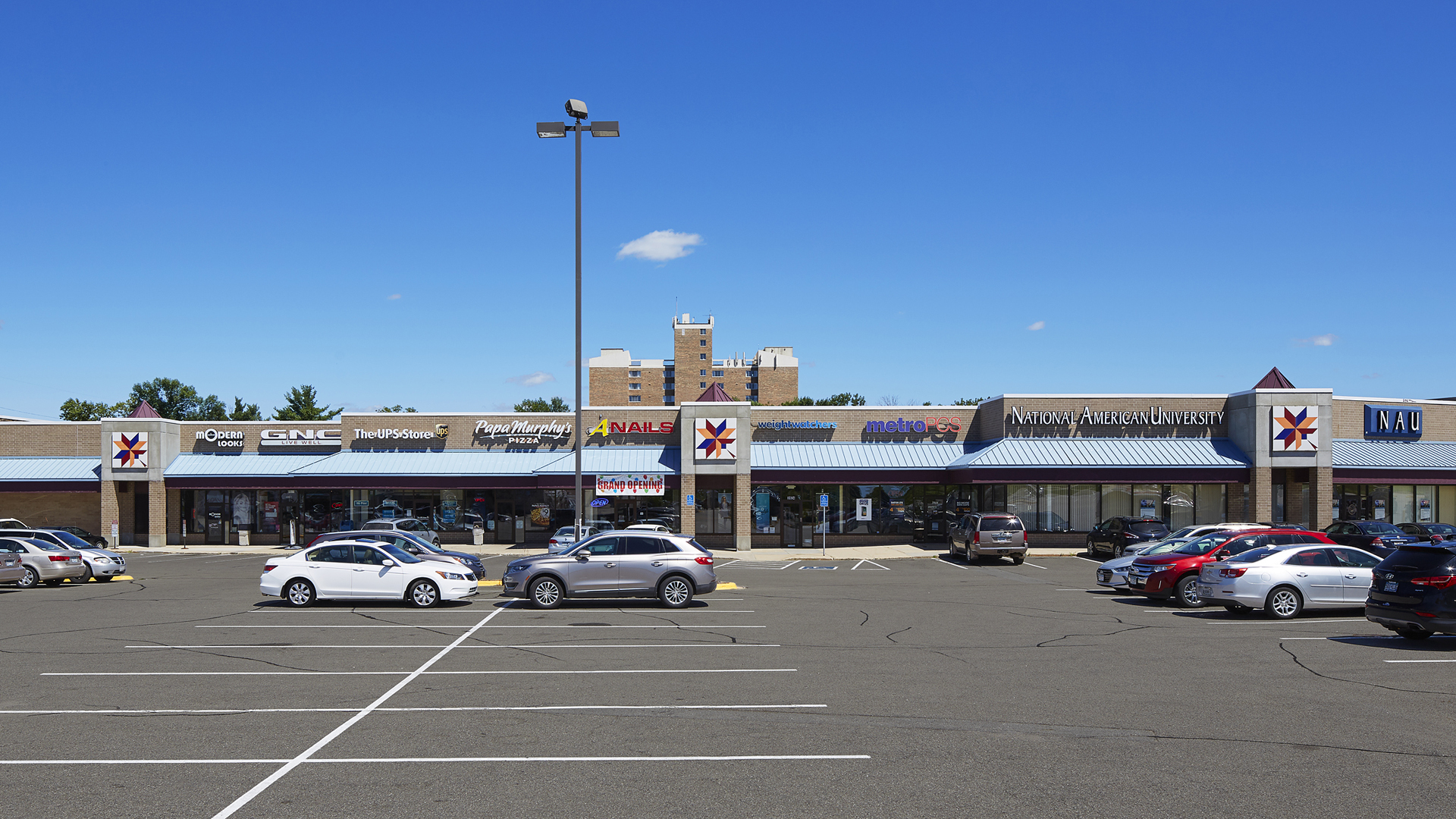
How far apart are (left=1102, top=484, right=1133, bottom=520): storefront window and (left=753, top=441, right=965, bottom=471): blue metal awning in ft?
19.2

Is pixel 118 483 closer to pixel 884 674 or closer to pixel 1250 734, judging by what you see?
pixel 884 674

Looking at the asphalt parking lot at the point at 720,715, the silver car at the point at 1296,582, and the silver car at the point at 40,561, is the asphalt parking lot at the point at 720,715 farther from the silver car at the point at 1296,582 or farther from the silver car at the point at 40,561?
the silver car at the point at 40,561

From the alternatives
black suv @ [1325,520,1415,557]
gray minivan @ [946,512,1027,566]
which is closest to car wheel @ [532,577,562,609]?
gray minivan @ [946,512,1027,566]

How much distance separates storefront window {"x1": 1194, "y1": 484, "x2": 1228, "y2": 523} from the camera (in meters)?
38.6

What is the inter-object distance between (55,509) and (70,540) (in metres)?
19.7

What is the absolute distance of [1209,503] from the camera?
127 feet

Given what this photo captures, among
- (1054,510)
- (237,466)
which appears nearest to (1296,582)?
(1054,510)

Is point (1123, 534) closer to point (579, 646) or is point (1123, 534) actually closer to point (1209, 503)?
point (1209, 503)

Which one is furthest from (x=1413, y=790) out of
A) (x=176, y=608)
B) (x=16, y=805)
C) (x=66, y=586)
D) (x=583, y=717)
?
(x=66, y=586)

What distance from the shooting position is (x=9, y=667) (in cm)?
1276

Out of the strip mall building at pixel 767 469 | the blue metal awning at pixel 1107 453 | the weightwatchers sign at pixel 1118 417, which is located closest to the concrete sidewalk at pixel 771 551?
the strip mall building at pixel 767 469

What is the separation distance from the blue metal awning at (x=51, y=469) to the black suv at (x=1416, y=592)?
4547 cm

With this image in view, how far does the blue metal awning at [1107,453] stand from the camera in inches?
1462

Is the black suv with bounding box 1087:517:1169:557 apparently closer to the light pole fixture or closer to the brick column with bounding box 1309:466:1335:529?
the brick column with bounding box 1309:466:1335:529
